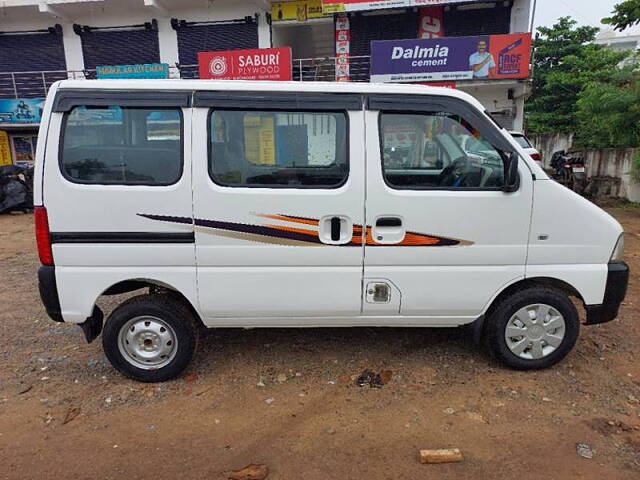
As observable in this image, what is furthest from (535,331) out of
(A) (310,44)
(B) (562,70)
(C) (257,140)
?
(B) (562,70)

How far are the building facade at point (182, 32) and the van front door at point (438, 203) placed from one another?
38.0 ft

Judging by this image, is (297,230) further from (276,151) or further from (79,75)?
(79,75)


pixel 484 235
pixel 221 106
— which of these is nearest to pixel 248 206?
pixel 221 106

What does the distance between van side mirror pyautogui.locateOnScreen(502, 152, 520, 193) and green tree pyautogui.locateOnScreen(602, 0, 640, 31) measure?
750cm

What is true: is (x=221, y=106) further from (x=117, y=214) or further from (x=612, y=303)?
(x=612, y=303)

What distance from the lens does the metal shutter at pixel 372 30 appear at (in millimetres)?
14320

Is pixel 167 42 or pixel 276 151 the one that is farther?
pixel 167 42

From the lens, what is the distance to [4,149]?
49.3ft

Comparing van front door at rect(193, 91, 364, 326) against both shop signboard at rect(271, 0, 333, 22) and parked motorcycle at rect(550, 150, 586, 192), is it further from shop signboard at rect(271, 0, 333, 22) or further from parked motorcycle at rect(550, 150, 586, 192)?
shop signboard at rect(271, 0, 333, 22)

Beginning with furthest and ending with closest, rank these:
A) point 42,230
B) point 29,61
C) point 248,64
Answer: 1. point 29,61
2. point 248,64
3. point 42,230

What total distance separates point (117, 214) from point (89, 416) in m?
1.35

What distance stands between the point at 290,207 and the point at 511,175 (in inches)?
58.7

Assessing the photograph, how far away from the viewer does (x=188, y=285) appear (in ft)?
10.3

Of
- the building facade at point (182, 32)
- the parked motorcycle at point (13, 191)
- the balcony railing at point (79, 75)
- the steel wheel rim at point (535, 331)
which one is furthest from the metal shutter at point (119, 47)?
the steel wheel rim at point (535, 331)
